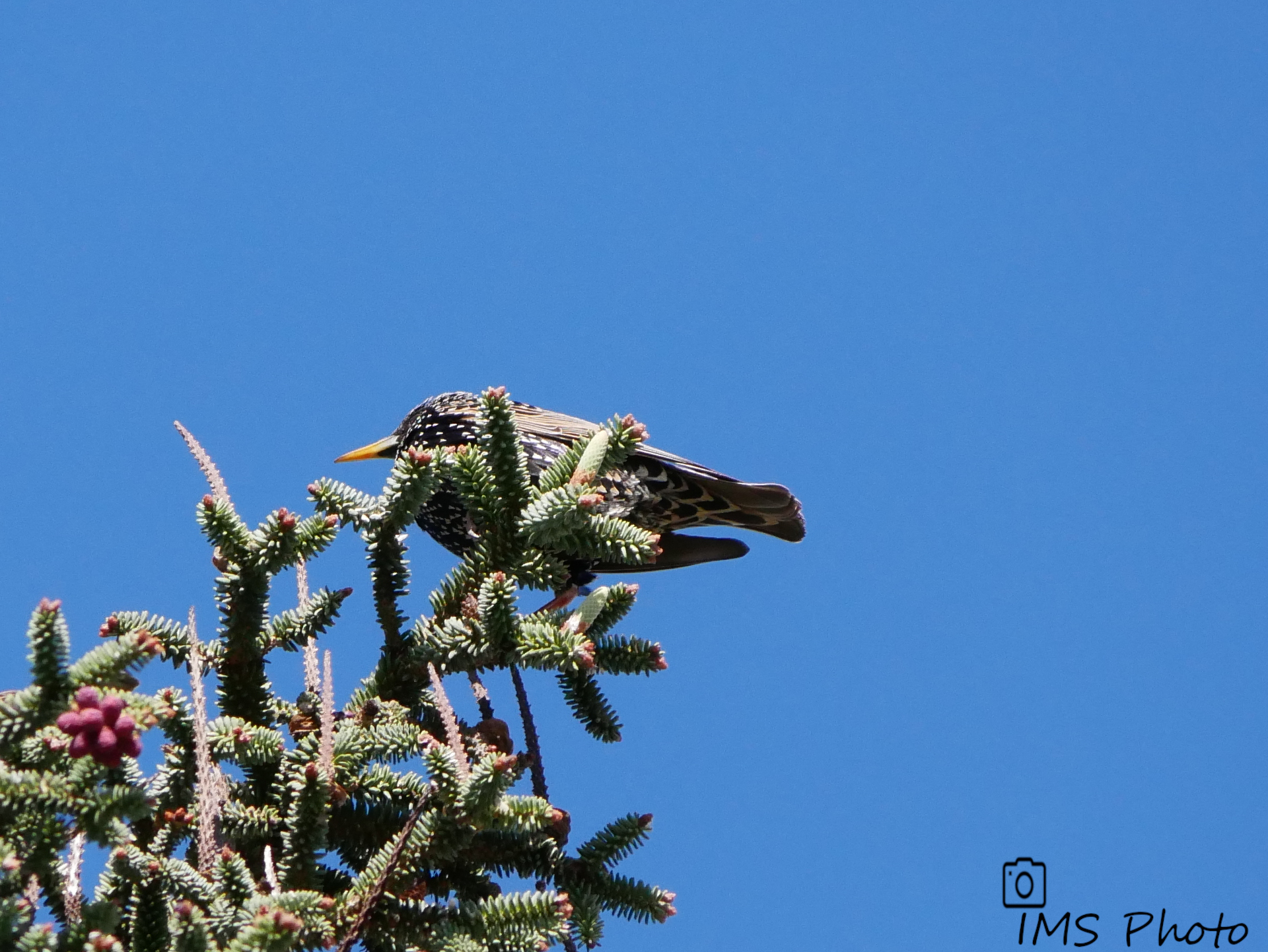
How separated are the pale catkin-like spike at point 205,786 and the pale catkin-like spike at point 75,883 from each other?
170 millimetres

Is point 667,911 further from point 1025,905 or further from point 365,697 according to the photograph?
point 1025,905

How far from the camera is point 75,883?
5.88 feet

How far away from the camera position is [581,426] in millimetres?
4551

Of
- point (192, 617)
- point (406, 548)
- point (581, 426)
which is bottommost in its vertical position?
point (192, 617)

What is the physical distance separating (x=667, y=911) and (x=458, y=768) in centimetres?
59

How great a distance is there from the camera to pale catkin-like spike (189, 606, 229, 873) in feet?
6.15

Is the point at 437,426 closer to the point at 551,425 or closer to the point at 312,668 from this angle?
the point at 551,425

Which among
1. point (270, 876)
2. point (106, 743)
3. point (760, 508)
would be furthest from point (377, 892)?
point (760, 508)

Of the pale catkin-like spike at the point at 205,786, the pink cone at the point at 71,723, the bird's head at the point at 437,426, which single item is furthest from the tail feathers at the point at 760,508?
the pink cone at the point at 71,723

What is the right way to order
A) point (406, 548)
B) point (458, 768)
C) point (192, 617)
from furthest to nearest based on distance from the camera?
point (406, 548) < point (192, 617) < point (458, 768)

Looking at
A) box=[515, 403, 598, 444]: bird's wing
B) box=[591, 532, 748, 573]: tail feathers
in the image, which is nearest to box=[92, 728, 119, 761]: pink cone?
box=[515, 403, 598, 444]: bird's wing

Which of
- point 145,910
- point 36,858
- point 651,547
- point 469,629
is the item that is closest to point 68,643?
point 36,858

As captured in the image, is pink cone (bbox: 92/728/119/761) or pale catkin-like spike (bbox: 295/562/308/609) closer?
pink cone (bbox: 92/728/119/761)

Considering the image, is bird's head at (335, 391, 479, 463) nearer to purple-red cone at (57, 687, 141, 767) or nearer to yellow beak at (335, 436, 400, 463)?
yellow beak at (335, 436, 400, 463)
